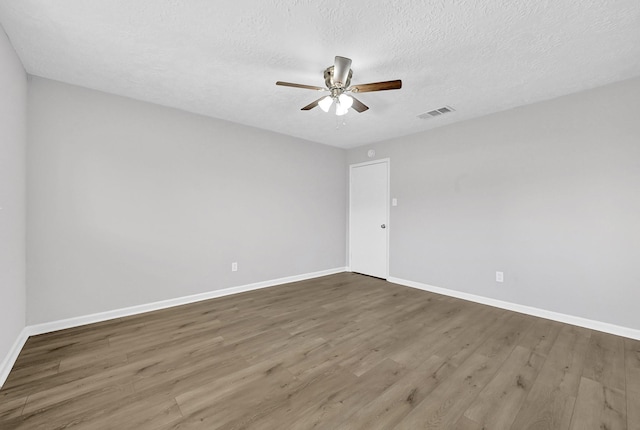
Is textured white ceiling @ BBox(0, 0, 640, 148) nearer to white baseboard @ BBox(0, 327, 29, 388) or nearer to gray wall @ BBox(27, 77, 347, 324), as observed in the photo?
gray wall @ BBox(27, 77, 347, 324)

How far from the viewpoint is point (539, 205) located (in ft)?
9.80

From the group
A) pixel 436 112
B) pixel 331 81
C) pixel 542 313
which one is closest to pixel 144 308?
pixel 331 81

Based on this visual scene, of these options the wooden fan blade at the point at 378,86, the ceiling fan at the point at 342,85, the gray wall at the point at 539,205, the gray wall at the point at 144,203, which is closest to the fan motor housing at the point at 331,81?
the ceiling fan at the point at 342,85

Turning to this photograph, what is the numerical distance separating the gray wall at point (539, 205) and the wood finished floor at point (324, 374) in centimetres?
49

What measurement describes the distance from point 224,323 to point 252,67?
8.33 feet

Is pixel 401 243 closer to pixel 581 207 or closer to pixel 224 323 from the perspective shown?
pixel 581 207

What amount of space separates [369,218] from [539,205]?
2477 millimetres

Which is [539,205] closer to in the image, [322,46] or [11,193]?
[322,46]

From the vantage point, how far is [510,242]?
3.20 m

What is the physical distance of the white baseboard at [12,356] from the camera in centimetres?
176

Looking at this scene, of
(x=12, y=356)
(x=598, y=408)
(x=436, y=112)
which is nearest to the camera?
(x=598, y=408)

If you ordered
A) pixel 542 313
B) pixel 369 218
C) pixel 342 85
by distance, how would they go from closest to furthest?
1. pixel 342 85
2. pixel 542 313
3. pixel 369 218

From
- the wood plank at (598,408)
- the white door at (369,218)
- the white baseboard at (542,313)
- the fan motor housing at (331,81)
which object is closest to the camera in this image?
the wood plank at (598,408)

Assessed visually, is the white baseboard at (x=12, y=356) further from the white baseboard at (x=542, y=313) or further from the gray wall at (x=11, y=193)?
the white baseboard at (x=542, y=313)
